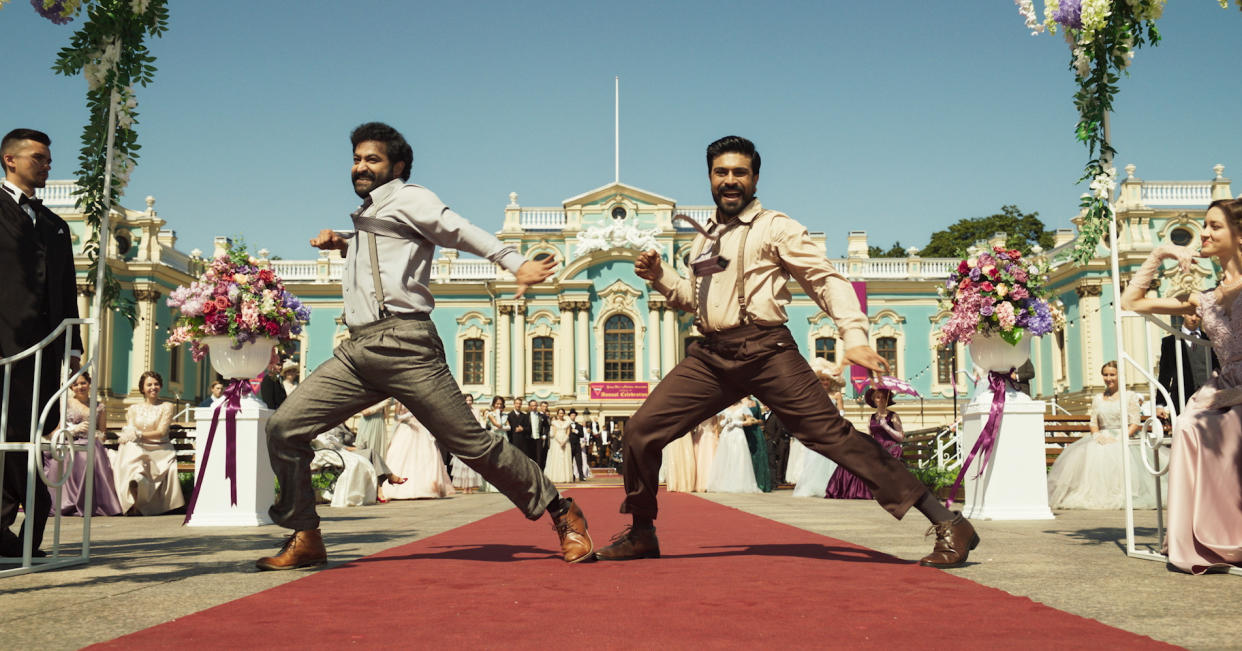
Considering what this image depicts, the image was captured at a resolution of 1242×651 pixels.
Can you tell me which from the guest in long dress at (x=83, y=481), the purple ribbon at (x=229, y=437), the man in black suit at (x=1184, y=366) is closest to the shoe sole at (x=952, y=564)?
the man in black suit at (x=1184, y=366)

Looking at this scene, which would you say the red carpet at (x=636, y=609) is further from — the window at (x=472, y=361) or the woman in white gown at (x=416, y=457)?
the window at (x=472, y=361)

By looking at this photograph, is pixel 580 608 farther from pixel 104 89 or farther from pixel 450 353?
pixel 450 353

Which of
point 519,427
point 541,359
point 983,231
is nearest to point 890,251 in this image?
point 983,231

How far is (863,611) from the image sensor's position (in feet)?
9.54

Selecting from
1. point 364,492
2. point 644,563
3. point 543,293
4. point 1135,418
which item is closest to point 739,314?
point 644,563

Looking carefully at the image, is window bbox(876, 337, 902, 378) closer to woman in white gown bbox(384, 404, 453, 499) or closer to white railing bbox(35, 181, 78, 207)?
white railing bbox(35, 181, 78, 207)

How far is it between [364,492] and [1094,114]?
8.53m

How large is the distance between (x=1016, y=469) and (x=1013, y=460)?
0.07 m

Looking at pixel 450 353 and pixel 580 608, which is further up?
pixel 450 353

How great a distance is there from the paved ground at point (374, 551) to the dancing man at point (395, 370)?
40 centimetres

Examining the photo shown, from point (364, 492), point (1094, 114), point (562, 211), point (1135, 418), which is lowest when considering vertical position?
point (364, 492)

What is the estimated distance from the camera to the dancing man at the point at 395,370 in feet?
13.3

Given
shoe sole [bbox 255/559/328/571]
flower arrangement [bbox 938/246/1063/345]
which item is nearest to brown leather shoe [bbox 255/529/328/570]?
shoe sole [bbox 255/559/328/571]

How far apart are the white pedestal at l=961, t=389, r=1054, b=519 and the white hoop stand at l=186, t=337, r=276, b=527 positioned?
5.32 metres
